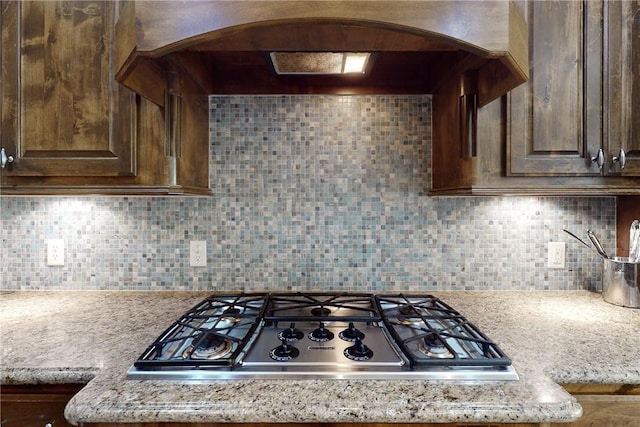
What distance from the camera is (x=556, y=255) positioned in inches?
57.5

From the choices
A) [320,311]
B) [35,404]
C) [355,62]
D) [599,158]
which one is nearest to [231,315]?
[320,311]

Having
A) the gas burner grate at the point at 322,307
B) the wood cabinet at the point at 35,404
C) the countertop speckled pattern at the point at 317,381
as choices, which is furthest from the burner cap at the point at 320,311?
the wood cabinet at the point at 35,404

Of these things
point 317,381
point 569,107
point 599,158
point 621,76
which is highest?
point 621,76

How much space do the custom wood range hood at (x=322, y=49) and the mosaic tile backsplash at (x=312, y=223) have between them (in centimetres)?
7

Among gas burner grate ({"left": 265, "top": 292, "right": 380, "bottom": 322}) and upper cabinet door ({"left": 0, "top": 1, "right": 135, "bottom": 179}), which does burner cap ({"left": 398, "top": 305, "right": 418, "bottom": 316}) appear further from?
upper cabinet door ({"left": 0, "top": 1, "right": 135, "bottom": 179})

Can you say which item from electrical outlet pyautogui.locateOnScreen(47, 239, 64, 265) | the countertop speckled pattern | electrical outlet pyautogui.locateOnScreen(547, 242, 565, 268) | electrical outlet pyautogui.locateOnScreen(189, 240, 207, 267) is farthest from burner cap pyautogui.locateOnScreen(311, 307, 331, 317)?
electrical outlet pyautogui.locateOnScreen(47, 239, 64, 265)

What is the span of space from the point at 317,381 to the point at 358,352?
0.14m

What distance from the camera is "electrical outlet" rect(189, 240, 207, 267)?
1474 mm

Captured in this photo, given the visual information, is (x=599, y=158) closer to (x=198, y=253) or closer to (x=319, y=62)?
(x=319, y=62)

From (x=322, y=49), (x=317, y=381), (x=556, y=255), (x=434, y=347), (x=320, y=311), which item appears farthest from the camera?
(x=556, y=255)

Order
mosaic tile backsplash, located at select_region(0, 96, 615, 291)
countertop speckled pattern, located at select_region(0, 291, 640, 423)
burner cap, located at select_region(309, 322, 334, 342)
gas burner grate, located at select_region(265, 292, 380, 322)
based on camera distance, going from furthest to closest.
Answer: mosaic tile backsplash, located at select_region(0, 96, 615, 291) → gas burner grate, located at select_region(265, 292, 380, 322) → burner cap, located at select_region(309, 322, 334, 342) → countertop speckled pattern, located at select_region(0, 291, 640, 423)

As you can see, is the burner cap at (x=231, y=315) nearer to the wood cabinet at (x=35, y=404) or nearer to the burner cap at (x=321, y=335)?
the burner cap at (x=321, y=335)

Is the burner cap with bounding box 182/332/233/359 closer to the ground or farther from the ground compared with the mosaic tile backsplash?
closer to the ground

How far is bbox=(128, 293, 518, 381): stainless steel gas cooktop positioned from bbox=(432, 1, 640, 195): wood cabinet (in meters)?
0.48
